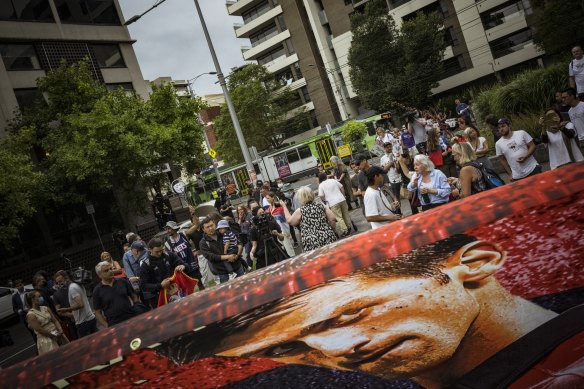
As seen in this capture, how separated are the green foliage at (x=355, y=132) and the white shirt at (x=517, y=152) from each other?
26723 millimetres

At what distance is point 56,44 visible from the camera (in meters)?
25.8

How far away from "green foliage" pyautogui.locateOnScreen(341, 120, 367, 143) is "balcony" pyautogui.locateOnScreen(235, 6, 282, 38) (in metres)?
28.2

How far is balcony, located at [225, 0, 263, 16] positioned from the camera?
181 ft

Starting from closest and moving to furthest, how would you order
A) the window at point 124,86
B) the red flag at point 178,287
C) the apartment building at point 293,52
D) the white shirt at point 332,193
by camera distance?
1. the red flag at point 178,287
2. the white shirt at point 332,193
3. the window at point 124,86
4. the apartment building at point 293,52

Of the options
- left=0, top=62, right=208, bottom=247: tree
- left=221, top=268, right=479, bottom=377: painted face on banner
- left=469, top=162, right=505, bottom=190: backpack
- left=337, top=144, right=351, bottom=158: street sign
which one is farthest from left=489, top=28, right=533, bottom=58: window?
left=221, top=268, right=479, bottom=377: painted face on banner

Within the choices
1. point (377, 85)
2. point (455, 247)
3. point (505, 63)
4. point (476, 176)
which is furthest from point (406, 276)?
point (505, 63)

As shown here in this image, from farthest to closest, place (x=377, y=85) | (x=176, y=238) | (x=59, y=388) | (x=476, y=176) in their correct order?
(x=377, y=85)
(x=176, y=238)
(x=476, y=176)
(x=59, y=388)

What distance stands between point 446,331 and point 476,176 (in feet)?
10.7

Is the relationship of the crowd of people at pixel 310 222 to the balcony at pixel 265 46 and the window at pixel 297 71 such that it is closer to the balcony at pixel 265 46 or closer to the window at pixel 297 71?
the window at pixel 297 71

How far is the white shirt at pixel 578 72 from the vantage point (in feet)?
27.9

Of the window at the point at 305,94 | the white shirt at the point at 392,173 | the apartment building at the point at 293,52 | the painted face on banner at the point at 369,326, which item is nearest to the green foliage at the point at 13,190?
the white shirt at the point at 392,173

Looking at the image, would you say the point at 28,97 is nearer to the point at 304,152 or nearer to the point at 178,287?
the point at 304,152

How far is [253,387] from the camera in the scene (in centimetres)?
168

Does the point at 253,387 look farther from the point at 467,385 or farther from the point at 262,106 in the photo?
the point at 262,106
